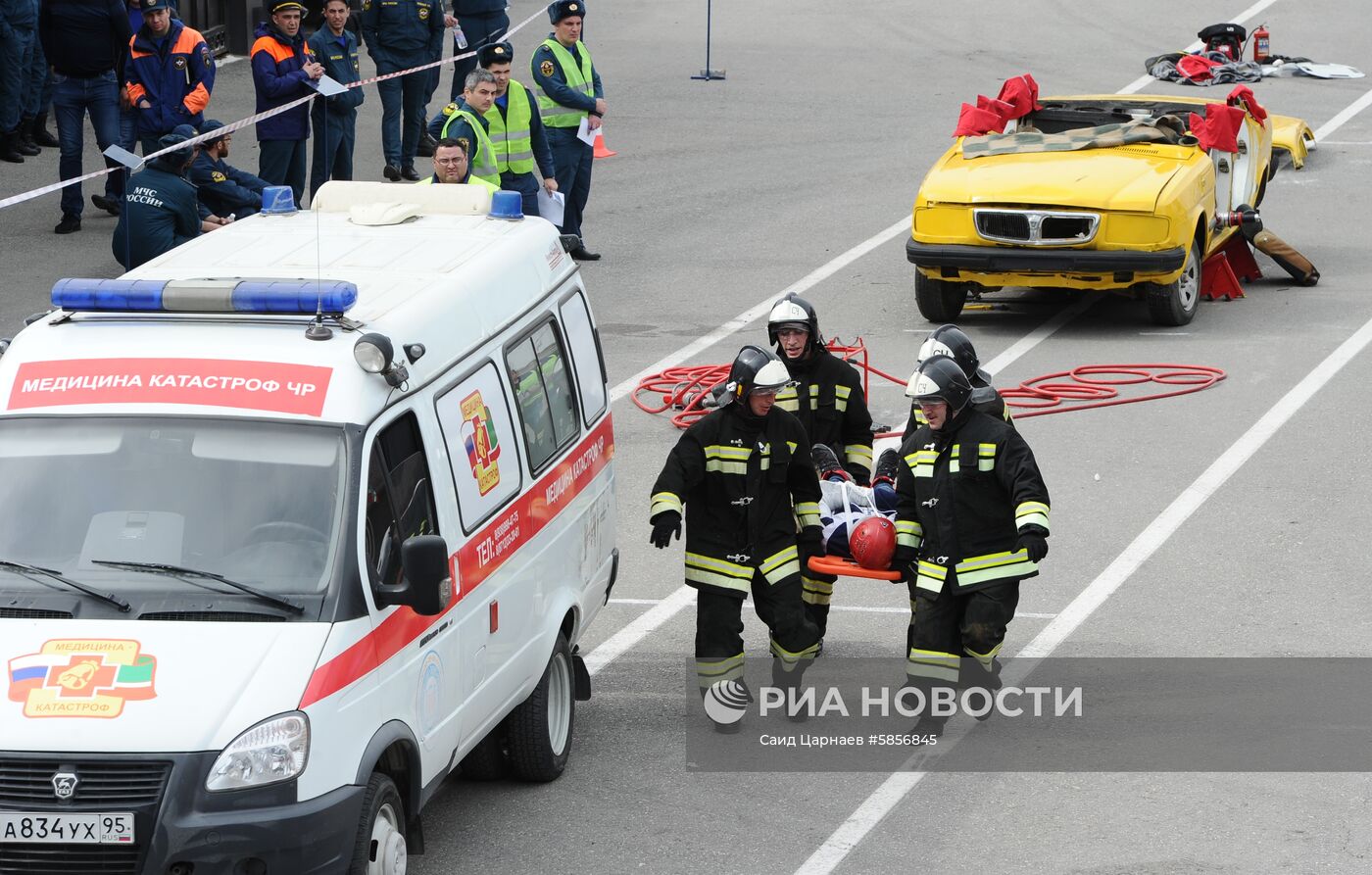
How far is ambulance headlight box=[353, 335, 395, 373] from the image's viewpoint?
667 cm

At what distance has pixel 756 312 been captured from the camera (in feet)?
52.7

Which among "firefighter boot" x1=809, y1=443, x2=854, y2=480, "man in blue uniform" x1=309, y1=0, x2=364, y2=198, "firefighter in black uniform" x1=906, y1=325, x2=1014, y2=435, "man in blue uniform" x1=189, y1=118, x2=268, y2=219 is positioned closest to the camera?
"firefighter in black uniform" x1=906, y1=325, x2=1014, y2=435

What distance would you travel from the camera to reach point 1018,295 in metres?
17.1

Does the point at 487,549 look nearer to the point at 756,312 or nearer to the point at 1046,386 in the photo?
the point at 1046,386

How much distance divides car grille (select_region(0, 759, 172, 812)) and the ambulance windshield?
695mm

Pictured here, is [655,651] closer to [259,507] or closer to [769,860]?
[769,860]

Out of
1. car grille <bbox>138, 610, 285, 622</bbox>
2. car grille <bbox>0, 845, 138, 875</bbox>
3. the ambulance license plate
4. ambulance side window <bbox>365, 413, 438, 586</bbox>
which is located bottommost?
car grille <bbox>0, 845, 138, 875</bbox>

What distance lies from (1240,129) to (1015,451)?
9416 millimetres

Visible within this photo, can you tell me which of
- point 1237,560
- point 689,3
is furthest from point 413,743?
point 689,3

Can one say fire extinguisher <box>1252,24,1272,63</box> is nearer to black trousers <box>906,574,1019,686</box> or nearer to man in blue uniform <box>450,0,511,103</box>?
man in blue uniform <box>450,0,511,103</box>

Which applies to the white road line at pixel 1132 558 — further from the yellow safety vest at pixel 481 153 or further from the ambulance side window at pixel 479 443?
the yellow safety vest at pixel 481 153

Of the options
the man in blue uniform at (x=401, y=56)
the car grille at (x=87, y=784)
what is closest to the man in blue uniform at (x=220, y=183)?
the man in blue uniform at (x=401, y=56)

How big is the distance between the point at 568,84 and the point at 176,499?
10.8m

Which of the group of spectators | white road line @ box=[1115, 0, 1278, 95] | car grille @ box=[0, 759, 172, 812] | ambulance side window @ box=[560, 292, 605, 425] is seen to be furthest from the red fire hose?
white road line @ box=[1115, 0, 1278, 95]
